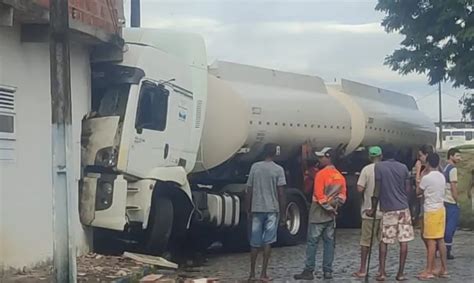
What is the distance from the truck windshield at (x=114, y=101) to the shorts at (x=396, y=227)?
3944 millimetres

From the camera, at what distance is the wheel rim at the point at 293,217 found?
1702 cm

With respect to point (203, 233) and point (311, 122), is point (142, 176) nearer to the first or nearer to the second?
point (203, 233)

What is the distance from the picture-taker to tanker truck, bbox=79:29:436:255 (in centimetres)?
1233

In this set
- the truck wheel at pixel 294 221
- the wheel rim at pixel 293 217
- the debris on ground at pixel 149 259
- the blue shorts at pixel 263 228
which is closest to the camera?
the blue shorts at pixel 263 228

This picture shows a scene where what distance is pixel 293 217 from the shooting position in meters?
17.2

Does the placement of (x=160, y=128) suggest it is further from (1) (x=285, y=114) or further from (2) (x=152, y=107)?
(1) (x=285, y=114)

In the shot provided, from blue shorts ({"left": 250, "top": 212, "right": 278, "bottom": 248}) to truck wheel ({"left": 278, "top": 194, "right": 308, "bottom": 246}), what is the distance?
463cm

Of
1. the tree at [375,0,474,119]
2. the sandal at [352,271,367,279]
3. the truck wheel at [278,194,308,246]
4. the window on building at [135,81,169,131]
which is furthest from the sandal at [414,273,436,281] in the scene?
the tree at [375,0,474,119]

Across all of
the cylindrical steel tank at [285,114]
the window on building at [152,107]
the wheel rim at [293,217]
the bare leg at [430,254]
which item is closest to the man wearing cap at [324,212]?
the bare leg at [430,254]

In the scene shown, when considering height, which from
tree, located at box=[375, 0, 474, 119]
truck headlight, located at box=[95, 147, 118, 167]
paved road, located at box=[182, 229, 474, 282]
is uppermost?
tree, located at box=[375, 0, 474, 119]

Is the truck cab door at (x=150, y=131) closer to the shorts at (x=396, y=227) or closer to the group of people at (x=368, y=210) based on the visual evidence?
the group of people at (x=368, y=210)

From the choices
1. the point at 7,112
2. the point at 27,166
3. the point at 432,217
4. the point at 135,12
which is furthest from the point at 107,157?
the point at 135,12

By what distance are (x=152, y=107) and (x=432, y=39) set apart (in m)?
11.4

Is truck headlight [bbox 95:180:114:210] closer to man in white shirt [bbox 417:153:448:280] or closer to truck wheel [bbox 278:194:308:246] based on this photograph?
man in white shirt [bbox 417:153:448:280]
